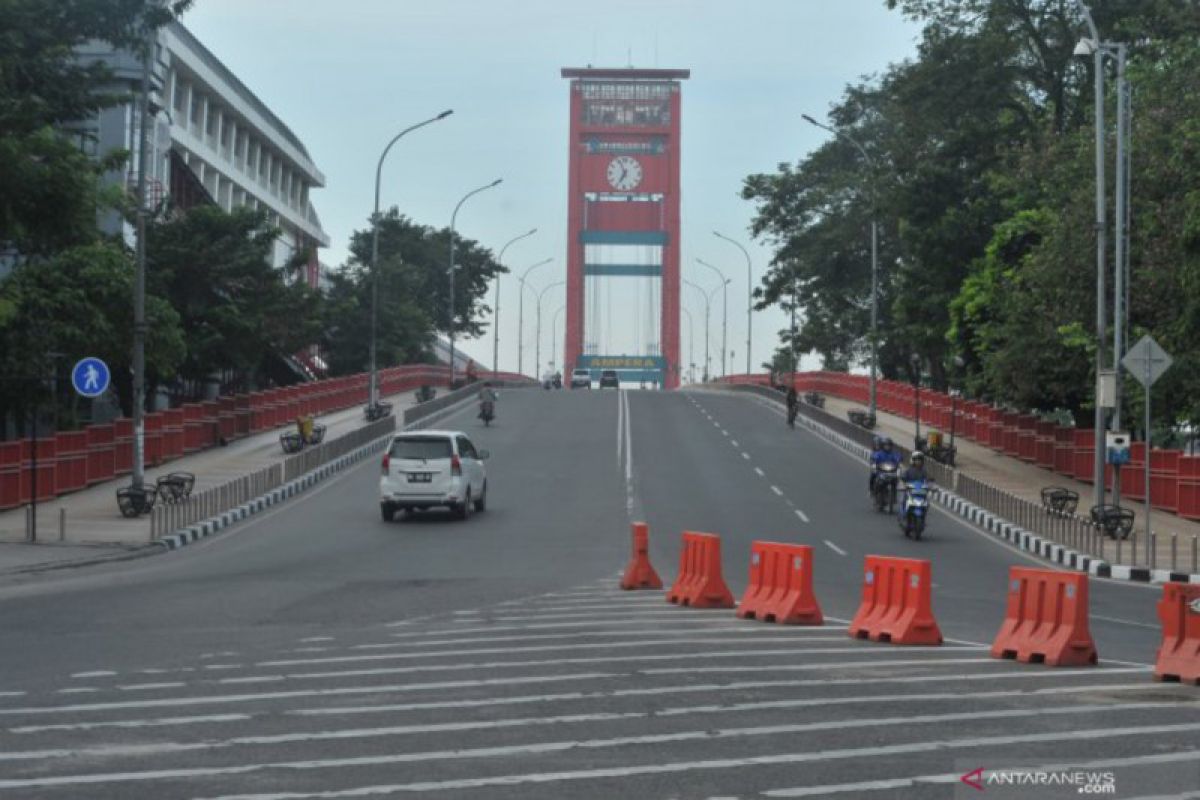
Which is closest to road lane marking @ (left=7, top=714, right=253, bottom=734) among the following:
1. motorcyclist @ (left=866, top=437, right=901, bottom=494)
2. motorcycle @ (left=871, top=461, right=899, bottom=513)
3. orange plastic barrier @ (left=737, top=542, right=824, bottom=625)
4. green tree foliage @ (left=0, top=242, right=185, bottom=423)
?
orange plastic barrier @ (left=737, top=542, right=824, bottom=625)

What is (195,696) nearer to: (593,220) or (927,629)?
(927,629)

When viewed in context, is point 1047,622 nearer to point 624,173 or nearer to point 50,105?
point 50,105

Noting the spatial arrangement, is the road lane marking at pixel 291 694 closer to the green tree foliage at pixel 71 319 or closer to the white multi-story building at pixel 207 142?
the green tree foliage at pixel 71 319

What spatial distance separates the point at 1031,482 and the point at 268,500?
19.6 m

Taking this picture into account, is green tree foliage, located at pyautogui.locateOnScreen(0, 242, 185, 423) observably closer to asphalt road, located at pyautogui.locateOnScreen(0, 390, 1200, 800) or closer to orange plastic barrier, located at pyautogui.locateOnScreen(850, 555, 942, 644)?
asphalt road, located at pyautogui.locateOnScreen(0, 390, 1200, 800)

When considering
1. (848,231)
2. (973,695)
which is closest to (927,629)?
(973,695)

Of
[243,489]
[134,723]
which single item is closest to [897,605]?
[134,723]

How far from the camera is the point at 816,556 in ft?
94.0

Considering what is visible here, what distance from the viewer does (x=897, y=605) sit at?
52.6ft

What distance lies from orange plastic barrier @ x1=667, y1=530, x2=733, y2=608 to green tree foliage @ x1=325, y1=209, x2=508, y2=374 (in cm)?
6096

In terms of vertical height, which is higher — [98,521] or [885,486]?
[885,486]

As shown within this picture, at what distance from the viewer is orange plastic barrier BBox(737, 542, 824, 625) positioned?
17.6 metres

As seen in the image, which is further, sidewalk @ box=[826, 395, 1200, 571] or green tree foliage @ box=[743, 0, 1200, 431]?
green tree foliage @ box=[743, 0, 1200, 431]

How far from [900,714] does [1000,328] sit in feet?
Answer: 114
